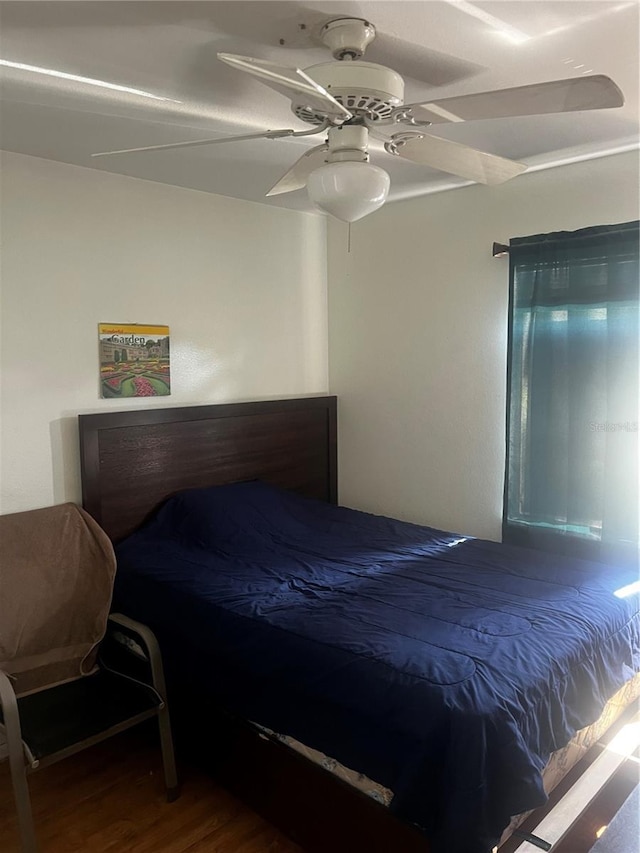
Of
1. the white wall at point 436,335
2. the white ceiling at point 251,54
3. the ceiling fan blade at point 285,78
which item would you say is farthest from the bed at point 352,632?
the ceiling fan blade at point 285,78

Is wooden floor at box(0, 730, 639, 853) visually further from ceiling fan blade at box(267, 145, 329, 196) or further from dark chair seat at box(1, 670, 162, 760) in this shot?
ceiling fan blade at box(267, 145, 329, 196)

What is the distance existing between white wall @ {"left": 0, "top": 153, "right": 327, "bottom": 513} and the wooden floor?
3.53 ft

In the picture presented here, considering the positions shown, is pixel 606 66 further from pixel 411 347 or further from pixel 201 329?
pixel 201 329

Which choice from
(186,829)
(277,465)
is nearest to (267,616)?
(186,829)

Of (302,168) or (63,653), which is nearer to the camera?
(302,168)

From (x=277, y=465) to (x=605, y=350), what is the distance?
1801 mm

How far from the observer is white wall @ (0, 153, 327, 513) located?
8.75ft

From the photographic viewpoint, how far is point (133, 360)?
3.03 metres

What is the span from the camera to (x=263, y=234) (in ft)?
11.7

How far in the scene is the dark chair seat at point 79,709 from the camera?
6.59ft

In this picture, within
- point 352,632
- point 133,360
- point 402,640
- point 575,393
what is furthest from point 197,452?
point 575,393

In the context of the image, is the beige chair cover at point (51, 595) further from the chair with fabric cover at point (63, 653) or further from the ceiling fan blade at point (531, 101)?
the ceiling fan blade at point (531, 101)

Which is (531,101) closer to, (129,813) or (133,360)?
(133,360)

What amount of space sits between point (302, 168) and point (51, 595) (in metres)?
1.82
